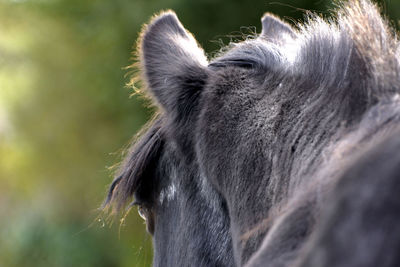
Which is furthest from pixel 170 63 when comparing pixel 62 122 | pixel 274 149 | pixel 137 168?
pixel 62 122

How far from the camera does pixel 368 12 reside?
1.64 metres

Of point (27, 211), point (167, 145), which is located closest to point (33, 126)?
point (27, 211)

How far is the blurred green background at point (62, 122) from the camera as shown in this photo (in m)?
9.83

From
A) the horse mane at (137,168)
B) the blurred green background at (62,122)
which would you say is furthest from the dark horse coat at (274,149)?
the blurred green background at (62,122)

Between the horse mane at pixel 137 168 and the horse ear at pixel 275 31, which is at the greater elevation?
the horse ear at pixel 275 31

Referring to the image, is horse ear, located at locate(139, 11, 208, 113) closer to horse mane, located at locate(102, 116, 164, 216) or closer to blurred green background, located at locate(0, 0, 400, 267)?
horse mane, located at locate(102, 116, 164, 216)

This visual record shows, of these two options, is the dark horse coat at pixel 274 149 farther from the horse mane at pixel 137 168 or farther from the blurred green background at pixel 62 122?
the blurred green background at pixel 62 122

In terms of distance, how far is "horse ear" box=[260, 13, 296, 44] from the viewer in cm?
225

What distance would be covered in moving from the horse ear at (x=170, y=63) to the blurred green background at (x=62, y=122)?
6622 millimetres

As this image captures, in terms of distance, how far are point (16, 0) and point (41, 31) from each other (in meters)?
1.02

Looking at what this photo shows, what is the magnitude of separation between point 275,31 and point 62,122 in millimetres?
10199

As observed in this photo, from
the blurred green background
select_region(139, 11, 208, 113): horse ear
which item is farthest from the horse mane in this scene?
the blurred green background

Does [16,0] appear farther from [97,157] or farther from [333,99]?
[333,99]

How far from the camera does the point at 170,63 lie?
6.88 feet
